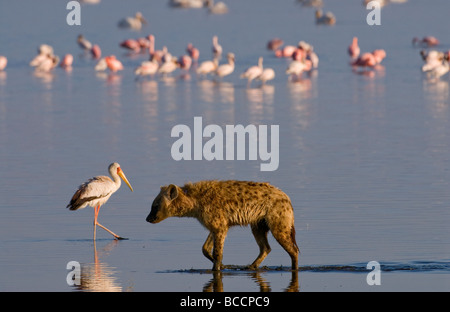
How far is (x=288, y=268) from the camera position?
10586 millimetres

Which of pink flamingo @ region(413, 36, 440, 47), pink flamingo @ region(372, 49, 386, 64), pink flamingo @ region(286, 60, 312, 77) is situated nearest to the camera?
pink flamingo @ region(286, 60, 312, 77)

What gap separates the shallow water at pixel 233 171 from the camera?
10422mm

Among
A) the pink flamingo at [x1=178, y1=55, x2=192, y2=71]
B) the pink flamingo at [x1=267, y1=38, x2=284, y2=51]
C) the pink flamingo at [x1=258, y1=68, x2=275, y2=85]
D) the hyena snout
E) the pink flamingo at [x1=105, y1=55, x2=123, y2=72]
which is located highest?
→ the pink flamingo at [x1=267, y1=38, x2=284, y2=51]

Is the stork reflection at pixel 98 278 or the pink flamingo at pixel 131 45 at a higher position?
the pink flamingo at pixel 131 45

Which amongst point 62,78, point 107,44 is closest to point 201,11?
point 107,44

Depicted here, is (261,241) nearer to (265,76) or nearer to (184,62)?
(265,76)

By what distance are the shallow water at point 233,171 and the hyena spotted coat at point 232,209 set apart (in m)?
0.28

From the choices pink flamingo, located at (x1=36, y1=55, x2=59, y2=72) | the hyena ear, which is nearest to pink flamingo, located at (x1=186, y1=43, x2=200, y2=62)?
pink flamingo, located at (x1=36, y1=55, x2=59, y2=72)

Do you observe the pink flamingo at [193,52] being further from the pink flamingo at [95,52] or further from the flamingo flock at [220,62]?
the pink flamingo at [95,52]

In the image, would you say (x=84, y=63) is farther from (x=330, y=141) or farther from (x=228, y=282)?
(x=228, y=282)

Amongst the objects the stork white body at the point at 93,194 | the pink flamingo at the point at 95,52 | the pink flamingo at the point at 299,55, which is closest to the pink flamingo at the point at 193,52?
the pink flamingo at the point at 95,52

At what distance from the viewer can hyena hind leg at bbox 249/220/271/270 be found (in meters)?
10.5

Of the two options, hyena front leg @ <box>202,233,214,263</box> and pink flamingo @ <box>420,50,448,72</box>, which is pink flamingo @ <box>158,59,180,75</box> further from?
hyena front leg @ <box>202,233,214,263</box>

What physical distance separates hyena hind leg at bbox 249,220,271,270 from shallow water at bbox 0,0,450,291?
0.15 meters
